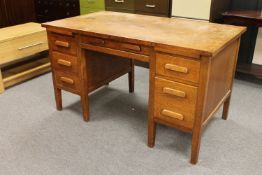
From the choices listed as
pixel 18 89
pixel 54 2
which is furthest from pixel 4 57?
pixel 54 2

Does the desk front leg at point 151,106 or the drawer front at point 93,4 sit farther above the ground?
the drawer front at point 93,4

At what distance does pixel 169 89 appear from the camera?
1.69m

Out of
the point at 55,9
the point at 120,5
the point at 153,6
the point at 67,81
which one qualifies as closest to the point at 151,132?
the point at 67,81

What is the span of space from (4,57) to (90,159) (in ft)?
4.68

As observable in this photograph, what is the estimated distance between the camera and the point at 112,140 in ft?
6.73

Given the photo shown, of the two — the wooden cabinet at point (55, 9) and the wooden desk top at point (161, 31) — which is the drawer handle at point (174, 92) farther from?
the wooden cabinet at point (55, 9)

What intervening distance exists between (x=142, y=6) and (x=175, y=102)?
1726 millimetres

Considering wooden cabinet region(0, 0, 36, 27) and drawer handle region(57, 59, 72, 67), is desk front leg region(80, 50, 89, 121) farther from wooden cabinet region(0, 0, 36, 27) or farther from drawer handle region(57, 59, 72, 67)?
wooden cabinet region(0, 0, 36, 27)

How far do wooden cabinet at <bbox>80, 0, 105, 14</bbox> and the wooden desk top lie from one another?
3.77ft

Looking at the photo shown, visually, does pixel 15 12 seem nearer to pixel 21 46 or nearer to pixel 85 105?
pixel 21 46

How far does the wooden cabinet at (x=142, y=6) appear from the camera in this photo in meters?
2.98

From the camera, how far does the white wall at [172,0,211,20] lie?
2.71m

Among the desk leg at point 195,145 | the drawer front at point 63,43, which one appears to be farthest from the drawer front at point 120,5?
the desk leg at point 195,145

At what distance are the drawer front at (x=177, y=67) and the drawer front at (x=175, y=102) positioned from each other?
5 centimetres
